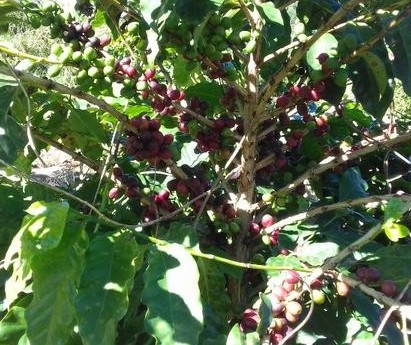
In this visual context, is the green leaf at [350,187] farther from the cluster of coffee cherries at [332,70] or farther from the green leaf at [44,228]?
the green leaf at [44,228]

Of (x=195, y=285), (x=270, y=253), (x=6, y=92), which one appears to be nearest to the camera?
(x=195, y=285)

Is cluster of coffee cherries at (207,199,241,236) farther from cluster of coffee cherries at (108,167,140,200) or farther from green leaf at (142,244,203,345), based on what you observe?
green leaf at (142,244,203,345)

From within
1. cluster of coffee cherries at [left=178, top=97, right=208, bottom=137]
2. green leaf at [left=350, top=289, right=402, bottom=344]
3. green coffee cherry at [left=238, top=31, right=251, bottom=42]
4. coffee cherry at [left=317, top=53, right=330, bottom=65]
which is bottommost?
green leaf at [left=350, top=289, right=402, bottom=344]

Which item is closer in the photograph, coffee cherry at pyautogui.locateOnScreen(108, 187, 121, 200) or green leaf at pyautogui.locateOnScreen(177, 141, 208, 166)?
coffee cherry at pyautogui.locateOnScreen(108, 187, 121, 200)

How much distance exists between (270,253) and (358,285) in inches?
15.2

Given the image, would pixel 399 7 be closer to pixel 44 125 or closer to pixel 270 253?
pixel 270 253

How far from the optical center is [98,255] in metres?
0.86

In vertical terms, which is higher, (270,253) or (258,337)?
(258,337)

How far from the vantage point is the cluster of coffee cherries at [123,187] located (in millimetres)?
1183

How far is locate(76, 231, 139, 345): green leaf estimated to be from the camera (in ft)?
2.64

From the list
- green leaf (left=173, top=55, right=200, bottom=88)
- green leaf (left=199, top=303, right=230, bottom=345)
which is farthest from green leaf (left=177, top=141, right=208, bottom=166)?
green leaf (left=199, top=303, right=230, bottom=345)

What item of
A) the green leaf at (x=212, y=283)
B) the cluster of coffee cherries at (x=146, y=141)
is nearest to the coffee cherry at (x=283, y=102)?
the cluster of coffee cherries at (x=146, y=141)

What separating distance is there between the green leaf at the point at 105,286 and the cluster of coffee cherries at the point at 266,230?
1.05 ft

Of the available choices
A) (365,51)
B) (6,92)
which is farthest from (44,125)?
(365,51)
